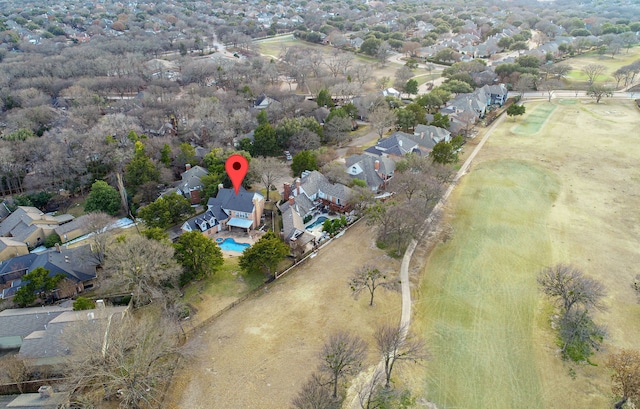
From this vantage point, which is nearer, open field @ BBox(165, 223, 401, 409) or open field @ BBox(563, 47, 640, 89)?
open field @ BBox(165, 223, 401, 409)

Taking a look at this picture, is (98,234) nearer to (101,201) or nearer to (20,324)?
(101,201)

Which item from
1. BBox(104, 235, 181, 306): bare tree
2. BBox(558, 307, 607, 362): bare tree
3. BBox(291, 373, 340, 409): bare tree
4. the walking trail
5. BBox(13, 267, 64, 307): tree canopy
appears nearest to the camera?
BBox(291, 373, 340, 409): bare tree

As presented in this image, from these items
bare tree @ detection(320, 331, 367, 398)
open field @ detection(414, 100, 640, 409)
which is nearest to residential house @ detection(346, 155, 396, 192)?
open field @ detection(414, 100, 640, 409)

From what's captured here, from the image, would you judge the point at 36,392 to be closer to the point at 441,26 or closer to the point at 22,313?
the point at 22,313

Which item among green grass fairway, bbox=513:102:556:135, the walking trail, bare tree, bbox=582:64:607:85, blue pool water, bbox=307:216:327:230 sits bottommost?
blue pool water, bbox=307:216:327:230

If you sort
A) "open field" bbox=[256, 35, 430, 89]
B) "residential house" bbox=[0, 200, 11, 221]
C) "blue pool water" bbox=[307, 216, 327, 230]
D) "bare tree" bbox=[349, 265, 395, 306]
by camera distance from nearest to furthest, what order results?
"bare tree" bbox=[349, 265, 395, 306], "blue pool water" bbox=[307, 216, 327, 230], "residential house" bbox=[0, 200, 11, 221], "open field" bbox=[256, 35, 430, 89]

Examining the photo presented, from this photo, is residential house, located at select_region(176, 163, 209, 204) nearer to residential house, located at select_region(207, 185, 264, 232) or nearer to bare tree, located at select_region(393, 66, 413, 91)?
residential house, located at select_region(207, 185, 264, 232)

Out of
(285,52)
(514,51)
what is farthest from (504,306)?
(514,51)
